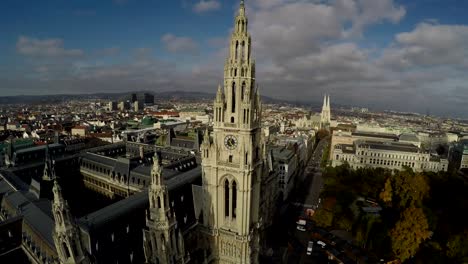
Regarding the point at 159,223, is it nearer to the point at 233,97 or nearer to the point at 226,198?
the point at 226,198

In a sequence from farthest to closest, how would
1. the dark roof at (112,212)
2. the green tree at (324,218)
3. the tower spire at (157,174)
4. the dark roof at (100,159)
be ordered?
1. the dark roof at (100,159)
2. the green tree at (324,218)
3. the dark roof at (112,212)
4. the tower spire at (157,174)

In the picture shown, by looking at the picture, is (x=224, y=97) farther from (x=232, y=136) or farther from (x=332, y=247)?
(x=332, y=247)

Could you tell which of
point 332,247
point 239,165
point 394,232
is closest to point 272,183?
point 332,247

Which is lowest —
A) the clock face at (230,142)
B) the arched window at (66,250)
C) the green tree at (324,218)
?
the green tree at (324,218)

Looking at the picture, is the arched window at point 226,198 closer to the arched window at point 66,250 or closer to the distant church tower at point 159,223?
the distant church tower at point 159,223

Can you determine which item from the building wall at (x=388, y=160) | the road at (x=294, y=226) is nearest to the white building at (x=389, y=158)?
the building wall at (x=388, y=160)

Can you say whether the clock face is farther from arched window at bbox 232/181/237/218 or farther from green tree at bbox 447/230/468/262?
green tree at bbox 447/230/468/262

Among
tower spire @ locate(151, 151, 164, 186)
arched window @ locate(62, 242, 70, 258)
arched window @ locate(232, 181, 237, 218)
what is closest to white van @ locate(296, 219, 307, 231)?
arched window @ locate(232, 181, 237, 218)
